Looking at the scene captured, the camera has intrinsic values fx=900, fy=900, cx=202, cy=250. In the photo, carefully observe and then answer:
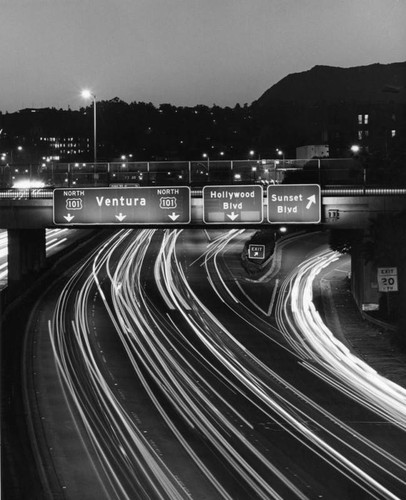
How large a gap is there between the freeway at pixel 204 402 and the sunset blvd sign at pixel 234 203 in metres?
4.31

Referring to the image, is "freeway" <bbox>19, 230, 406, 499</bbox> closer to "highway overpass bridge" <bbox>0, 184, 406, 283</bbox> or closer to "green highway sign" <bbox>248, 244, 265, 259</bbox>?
"highway overpass bridge" <bbox>0, 184, 406, 283</bbox>

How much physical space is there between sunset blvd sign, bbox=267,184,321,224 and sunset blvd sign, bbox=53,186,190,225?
Answer: 12.2ft

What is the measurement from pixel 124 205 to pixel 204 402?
1715 centimetres

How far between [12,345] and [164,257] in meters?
35.1

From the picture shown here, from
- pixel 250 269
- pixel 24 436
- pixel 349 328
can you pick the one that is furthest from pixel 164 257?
pixel 24 436

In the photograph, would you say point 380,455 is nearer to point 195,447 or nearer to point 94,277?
point 195,447

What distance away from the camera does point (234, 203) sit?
122ft

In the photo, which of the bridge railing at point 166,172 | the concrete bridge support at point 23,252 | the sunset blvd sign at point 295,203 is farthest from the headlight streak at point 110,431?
the bridge railing at point 166,172

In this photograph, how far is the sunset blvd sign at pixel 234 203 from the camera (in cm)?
3703

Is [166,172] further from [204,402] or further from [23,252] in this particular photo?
[204,402]

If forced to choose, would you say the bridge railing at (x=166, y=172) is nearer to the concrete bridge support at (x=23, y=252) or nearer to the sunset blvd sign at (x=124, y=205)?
the concrete bridge support at (x=23, y=252)

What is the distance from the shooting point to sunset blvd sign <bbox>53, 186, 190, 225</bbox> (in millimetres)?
37594

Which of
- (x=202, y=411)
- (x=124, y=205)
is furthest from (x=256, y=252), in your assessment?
(x=202, y=411)

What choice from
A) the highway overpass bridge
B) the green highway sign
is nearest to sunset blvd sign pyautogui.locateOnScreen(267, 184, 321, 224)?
the highway overpass bridge
